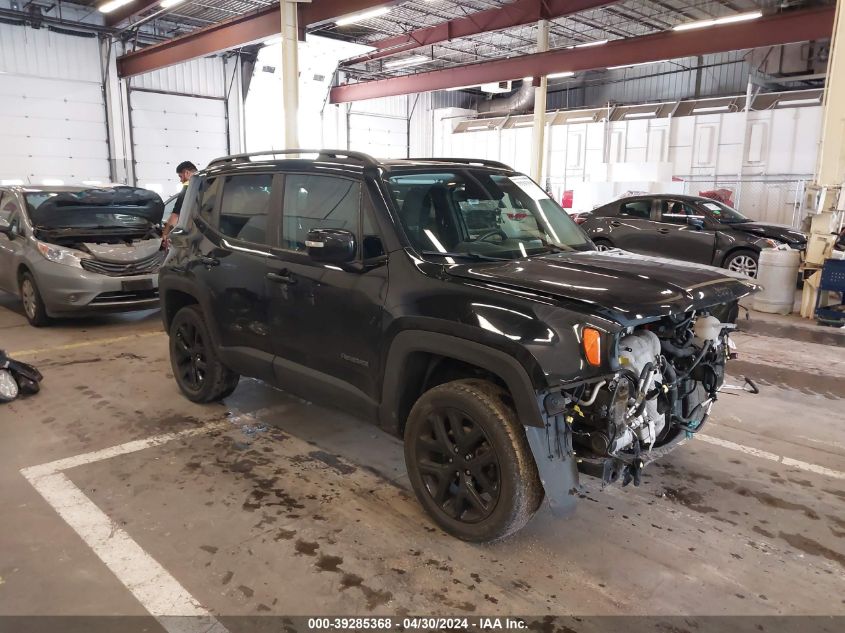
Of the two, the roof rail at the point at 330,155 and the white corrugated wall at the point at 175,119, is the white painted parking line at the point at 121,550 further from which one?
the white corrugated wall at the point at 175,119

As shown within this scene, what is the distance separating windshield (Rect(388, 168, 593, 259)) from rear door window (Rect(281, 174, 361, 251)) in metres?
0.26

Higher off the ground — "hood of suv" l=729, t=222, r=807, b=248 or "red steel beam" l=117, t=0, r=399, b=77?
"red steel beam" l=117, t=0, r=399, b=77

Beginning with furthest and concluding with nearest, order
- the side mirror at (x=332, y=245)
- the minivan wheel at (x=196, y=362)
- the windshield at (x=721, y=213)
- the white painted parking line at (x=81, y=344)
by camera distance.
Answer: the windshield at (x=721, y=213)
the white painted parking line at (x=81, y=344)
the minivan wheel at (x=196, y=362)
the side mirror at (x=332, y=245)

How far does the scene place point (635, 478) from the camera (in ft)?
9.13

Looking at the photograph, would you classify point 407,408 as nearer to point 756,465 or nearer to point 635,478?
point 635,478

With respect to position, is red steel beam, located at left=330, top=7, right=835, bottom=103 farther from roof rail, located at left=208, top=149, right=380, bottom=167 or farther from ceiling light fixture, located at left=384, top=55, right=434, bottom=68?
roof rail, located at left=208, top=149, right=380, bottom=167

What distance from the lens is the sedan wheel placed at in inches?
376

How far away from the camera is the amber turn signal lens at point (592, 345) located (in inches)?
92.9

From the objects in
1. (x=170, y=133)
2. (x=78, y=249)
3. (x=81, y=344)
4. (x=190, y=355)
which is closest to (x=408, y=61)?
(x=170, y=133)

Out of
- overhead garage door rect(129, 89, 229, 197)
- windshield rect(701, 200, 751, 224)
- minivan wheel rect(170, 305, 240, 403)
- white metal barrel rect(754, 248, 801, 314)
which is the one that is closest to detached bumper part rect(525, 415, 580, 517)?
minivan wheel rect(170, 305, 240, 403)

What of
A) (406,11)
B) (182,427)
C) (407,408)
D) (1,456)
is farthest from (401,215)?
(406,11)

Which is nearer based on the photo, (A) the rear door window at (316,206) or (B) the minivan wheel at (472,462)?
(B) the minivan wheel at (472,462)

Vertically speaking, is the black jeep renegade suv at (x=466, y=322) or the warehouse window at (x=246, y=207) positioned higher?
the warehouse window at (x=246, y=207)

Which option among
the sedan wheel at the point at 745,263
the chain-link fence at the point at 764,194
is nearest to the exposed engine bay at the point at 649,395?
the sedan wheel at the point at 745,263
